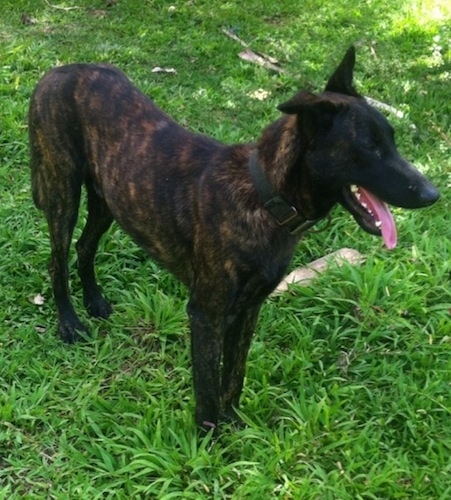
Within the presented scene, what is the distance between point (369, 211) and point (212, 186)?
0.69 meters

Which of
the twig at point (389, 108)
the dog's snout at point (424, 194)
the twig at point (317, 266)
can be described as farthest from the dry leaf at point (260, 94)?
the dog's snout at point (424, 194)

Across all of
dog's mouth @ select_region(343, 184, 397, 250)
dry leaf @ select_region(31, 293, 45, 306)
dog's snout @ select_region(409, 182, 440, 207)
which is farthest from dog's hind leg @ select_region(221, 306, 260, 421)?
dry leaf @ select_region(31, 293, 45, 306)

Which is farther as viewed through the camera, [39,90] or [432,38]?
[432,38]

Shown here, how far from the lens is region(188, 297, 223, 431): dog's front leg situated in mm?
3129

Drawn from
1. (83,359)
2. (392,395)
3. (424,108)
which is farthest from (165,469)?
(424,108)

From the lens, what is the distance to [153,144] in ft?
11.3

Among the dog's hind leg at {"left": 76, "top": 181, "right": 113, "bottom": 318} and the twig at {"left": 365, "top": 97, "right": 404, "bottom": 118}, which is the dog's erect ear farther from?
the twig at {"left": 365, "top": 97, "right": 404, "bottom": 118}

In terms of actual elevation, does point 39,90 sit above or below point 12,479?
above

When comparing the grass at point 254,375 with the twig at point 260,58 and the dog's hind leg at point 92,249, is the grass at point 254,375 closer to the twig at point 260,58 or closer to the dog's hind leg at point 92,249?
the dog's hind leg at point 92,249

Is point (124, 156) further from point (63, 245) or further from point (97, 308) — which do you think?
point (97, 308)

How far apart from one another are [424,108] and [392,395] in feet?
11.4

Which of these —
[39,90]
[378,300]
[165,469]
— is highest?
[39,90]

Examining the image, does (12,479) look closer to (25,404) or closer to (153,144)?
(25,404)

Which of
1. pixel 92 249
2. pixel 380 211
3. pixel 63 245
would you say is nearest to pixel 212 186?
pixel 380 211
